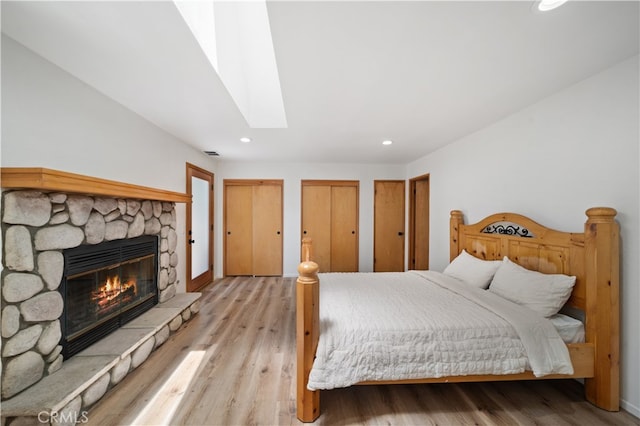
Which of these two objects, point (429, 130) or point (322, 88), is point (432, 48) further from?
point (429, 130)

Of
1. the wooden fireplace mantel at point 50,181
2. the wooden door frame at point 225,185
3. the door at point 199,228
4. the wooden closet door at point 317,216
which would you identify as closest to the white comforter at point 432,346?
the wooden fireplace mantel at point 50,181

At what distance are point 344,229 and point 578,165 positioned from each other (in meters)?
3.33

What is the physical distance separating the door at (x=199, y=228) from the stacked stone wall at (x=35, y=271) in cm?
169

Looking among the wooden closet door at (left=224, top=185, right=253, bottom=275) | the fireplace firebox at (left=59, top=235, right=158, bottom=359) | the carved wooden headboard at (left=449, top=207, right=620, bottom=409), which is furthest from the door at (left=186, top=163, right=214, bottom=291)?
the carved wooden headboard at (left=449, top=207, right=620, bottom=409)

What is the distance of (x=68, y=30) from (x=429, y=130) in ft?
9.85

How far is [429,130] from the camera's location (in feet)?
8.93

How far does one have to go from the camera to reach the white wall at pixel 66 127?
1.34 meters

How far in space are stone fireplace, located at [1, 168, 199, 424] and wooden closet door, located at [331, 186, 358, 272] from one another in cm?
286

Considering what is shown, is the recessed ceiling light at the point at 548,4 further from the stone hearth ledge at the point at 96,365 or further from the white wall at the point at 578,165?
the stone hearth ledge at the point at 96,365

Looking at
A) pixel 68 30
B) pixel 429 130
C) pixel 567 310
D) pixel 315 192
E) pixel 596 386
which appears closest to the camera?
pixel 68 30

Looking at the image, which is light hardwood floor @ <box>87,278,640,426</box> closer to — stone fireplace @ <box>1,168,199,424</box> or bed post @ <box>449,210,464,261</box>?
stone fireplace @ <box>1,168,199,424</box>

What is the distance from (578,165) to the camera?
68.6 inches

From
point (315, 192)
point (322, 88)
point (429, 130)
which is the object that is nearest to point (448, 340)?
point (322, 88)
